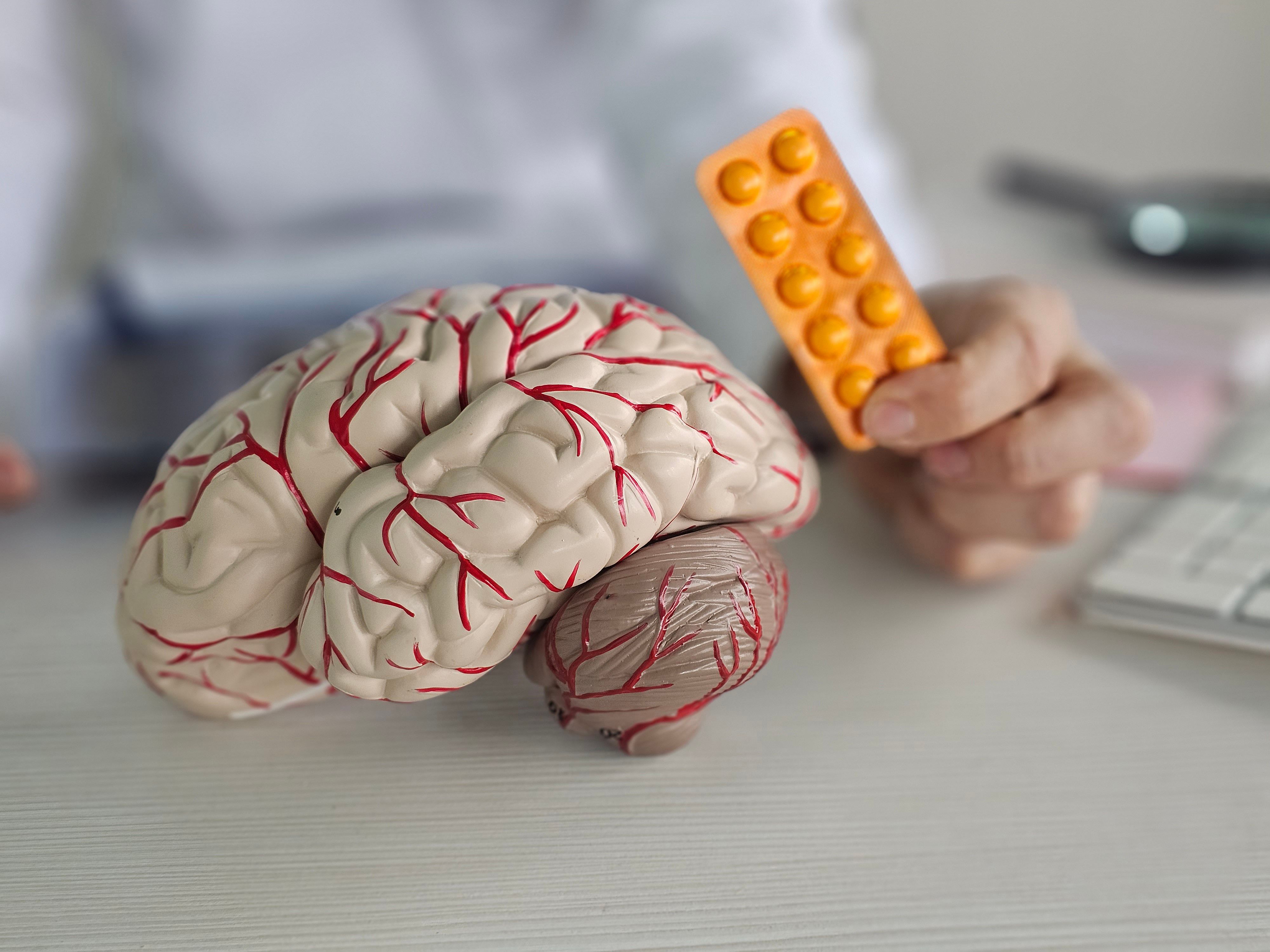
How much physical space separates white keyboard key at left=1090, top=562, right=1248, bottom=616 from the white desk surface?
0.03m

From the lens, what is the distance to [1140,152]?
6.53 feet

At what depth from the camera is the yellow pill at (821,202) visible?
55 centimetres

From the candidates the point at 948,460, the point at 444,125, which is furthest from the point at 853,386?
the point at 444,125

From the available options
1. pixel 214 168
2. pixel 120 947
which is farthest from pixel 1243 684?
pixel 214 168

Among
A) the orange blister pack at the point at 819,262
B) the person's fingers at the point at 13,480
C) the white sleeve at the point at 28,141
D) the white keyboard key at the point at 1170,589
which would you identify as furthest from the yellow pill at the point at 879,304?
the white sleeve at the point at 28,141

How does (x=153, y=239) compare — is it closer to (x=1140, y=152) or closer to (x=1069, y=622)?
(x=1069, y=622)

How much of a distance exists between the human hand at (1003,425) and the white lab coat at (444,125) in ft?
1.02

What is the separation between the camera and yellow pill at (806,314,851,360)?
1.88 ft

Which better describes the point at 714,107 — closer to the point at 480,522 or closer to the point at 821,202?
the point at 821,202

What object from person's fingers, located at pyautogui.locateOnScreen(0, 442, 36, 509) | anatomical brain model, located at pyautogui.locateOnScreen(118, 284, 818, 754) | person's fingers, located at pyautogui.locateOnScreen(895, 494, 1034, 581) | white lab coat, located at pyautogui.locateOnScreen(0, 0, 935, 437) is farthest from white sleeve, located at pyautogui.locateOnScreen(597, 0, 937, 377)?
person's fingers, located at pyautogui.locateOnScreen(0, 442, 36, 509)

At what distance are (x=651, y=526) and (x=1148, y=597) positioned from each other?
385mm

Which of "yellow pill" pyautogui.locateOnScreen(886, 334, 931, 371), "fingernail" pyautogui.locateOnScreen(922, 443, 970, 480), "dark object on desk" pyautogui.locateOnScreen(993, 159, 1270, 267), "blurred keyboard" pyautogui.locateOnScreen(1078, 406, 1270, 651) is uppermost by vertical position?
"yellow pill" pyautogui.locateOnScreen(886, 334, 931, 371)

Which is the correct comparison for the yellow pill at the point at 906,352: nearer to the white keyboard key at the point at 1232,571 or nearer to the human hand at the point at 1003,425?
the human hand at the point at 1003,425

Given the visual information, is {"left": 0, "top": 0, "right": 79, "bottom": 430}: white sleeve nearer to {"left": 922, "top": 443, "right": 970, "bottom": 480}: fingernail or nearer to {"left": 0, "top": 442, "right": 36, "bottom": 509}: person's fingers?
{"left": 0, "top": 442, "right": 36, "bottom": 509}: person's fingers
